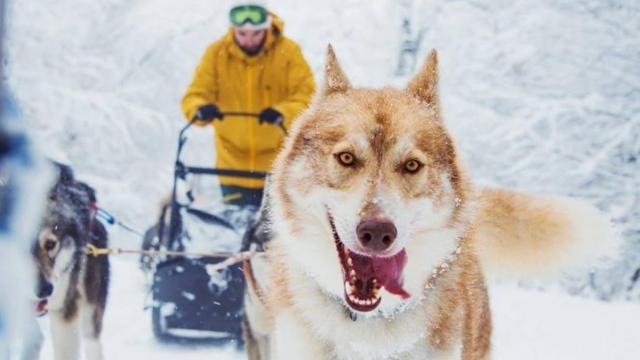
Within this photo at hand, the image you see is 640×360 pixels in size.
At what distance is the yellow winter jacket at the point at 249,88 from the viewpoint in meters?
4.23

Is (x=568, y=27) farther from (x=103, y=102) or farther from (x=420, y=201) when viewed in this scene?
(x=420, y=201)

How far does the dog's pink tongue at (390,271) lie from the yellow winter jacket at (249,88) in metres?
2.23

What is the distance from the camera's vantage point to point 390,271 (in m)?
1.95

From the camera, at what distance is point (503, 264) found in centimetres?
286

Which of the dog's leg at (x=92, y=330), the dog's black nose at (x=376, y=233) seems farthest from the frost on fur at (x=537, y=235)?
the dog's leg at (x=92, y=330)

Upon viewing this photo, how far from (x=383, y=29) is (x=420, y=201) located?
10845 mm

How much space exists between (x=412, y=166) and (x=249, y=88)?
2.53 m

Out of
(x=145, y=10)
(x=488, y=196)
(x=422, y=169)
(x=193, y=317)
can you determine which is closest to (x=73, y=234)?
(x=193, y=317)

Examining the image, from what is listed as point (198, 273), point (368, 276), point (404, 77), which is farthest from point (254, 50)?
point (404, 77)

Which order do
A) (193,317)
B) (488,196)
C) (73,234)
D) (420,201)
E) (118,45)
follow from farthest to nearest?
(118,45) < (193,317) < (73,234) < (488,196) < (420,201)

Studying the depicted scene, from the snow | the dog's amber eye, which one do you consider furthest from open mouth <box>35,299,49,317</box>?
the snow

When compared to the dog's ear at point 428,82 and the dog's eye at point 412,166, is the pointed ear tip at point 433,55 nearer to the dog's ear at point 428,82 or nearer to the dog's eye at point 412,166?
the dog's ear at point 428,82

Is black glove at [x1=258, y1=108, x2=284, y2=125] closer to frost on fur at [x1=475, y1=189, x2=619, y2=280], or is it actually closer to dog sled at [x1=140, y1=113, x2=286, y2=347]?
dog sled at [x1=140, y1=113, x2=286, y2=347]

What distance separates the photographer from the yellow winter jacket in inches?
167
